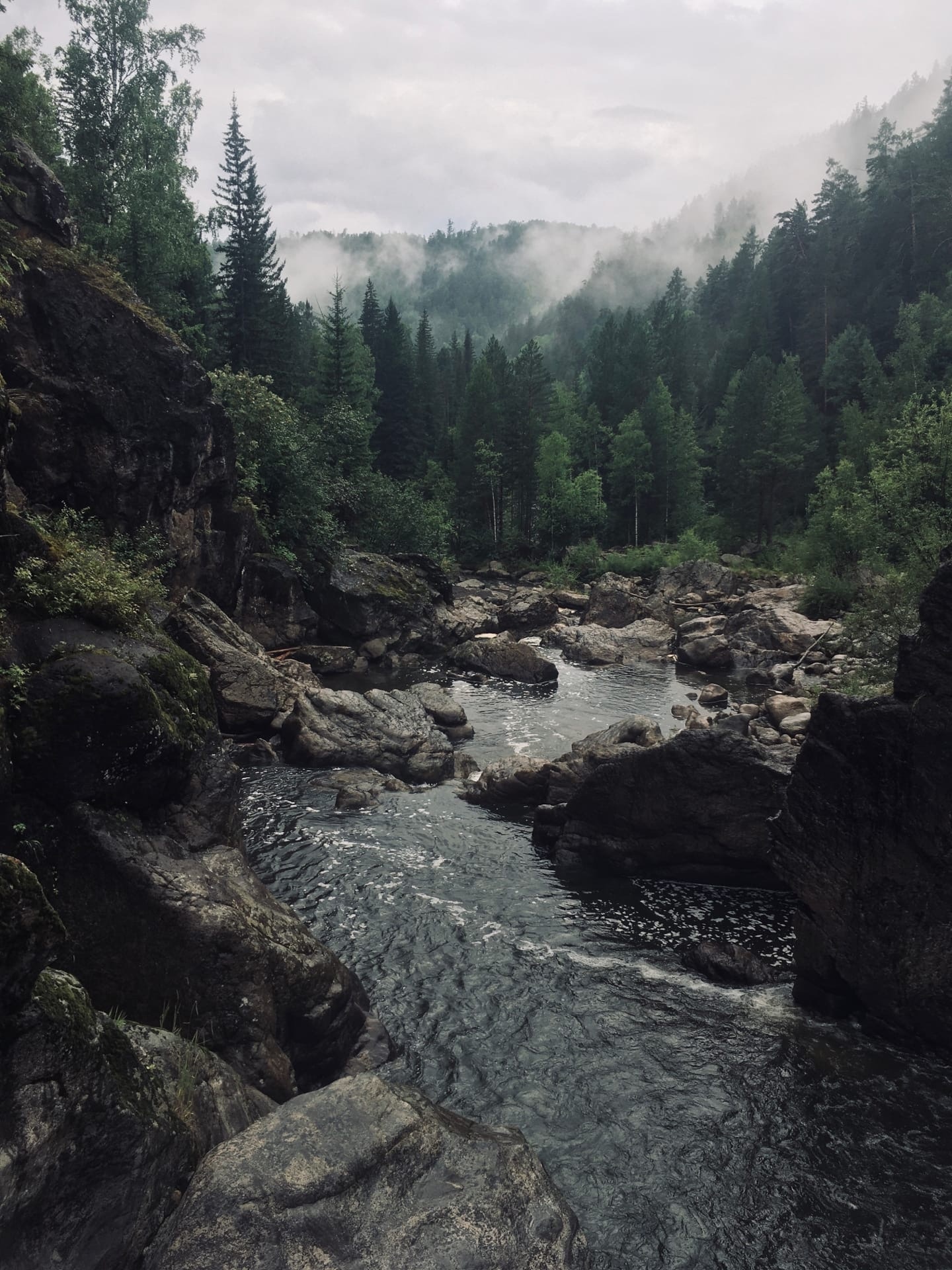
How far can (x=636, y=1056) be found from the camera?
10.4 metres

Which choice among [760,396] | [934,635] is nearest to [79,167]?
[934,635]

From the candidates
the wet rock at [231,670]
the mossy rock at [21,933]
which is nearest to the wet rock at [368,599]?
the wet rock at [231,670]

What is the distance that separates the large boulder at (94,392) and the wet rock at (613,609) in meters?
27.9

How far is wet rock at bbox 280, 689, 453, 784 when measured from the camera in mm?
21875

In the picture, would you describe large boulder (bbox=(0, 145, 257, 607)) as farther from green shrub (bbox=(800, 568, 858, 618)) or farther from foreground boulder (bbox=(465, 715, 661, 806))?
green shrub (bbox=(800, 568, 858, 618))

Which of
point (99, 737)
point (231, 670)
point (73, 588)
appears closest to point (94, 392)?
point (231, 670)

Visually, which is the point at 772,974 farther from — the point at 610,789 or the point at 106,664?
the point at 106,664

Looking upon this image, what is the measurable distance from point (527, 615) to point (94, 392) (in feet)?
102

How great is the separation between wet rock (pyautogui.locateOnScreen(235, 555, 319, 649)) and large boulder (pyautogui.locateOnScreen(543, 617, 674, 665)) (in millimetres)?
14535

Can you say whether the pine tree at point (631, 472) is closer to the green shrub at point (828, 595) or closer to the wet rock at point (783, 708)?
the green shrub at point (828, 595)

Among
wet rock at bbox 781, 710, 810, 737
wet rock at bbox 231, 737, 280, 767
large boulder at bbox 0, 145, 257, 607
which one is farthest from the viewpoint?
wet rock at bbox 781, 710, 810, 737

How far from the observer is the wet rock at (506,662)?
1351 inches

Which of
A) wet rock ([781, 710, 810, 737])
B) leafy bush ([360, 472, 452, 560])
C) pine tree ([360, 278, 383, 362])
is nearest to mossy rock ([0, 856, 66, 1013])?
wet rock ([781, 710, 810, 737])

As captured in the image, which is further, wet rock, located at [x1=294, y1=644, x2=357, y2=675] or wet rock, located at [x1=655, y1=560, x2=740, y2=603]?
wet rock, located at [x1=655, y1=560, x2=740, y2=603]
